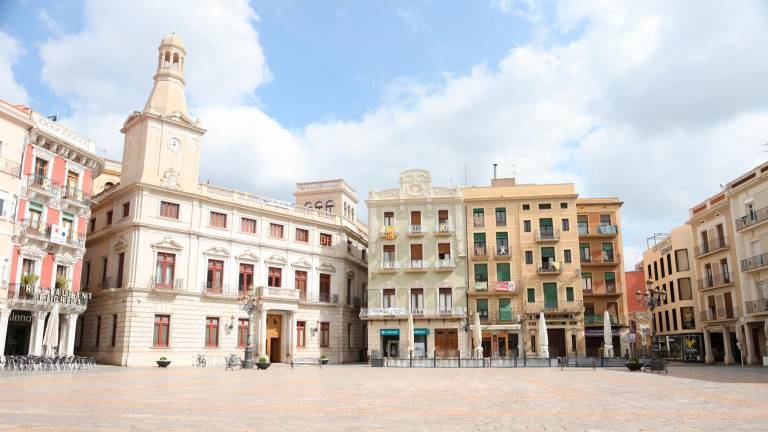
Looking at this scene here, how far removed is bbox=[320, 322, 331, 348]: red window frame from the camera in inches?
1923

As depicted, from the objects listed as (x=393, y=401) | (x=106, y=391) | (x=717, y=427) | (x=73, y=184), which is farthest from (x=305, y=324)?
(x=717, y=427)

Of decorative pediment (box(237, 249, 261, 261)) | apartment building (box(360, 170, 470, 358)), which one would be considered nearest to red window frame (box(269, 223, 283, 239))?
decorative pediment (box(237, 249, 261, 261))

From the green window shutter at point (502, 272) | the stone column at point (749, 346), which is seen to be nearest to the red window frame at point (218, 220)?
the green window shutter at point (502, 272)

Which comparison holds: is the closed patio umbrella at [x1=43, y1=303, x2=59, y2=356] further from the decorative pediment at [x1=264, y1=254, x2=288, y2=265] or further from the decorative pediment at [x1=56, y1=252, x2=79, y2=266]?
the decorative pediment at [x1=264, y1=254, x2=288, y2=265]

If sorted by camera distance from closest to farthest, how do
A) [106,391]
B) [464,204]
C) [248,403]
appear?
1. [248,403]
2. [106,391]
3. [464,204]

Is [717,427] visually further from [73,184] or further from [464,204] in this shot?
[464,204]

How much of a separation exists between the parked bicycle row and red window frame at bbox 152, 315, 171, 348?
27.0 ft

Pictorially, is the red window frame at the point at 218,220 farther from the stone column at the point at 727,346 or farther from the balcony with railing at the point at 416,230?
the stone column at the point at 727,346

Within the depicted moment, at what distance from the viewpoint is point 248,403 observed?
46.6 feet

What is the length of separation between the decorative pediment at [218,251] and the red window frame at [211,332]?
15.6 feet

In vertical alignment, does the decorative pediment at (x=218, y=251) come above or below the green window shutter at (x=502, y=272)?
above

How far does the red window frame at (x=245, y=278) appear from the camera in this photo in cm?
4522

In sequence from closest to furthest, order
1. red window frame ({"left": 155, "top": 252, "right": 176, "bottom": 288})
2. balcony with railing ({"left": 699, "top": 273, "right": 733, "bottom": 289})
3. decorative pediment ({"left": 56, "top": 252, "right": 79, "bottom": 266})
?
decorative pediment ({"left": 56, "top": 252, "right": 79, "bottom": 266})
red window frame ({"left": 155, "top": 252, "right": 176, "bottom": 288})
balcony with railing ({"left": 699, "top": 273, "right": 733, "bottom": 289})

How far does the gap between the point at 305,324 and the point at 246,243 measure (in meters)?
8.31
